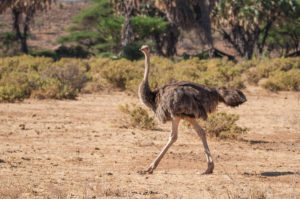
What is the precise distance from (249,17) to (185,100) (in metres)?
31.2

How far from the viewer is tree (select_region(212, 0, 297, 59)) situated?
1405 inches

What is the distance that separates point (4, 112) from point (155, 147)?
16.3 ft

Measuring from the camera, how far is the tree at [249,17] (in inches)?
1405

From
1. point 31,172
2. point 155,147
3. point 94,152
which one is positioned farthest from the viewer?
point 155,147

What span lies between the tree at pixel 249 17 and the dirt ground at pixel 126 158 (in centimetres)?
2406

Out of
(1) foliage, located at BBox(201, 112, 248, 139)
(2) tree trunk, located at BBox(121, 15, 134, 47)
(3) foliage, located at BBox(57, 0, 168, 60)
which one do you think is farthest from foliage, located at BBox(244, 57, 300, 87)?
(2) tree trunk, located at BBox(121, 15, 134, 47)

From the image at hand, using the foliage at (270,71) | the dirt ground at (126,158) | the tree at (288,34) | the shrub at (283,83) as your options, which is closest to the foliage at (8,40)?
the tree at (288,34)

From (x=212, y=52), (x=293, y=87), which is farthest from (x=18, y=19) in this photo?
(x=293, y=87)

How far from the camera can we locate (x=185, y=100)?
6.24 metres

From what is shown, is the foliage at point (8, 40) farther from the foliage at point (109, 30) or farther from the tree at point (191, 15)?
the tree at point (191, 15)

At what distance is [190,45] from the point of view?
66312 mm

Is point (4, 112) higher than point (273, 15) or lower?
lower

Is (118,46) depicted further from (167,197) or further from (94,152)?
(167,197)

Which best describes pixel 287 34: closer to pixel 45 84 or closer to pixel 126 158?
pixel 45 84
